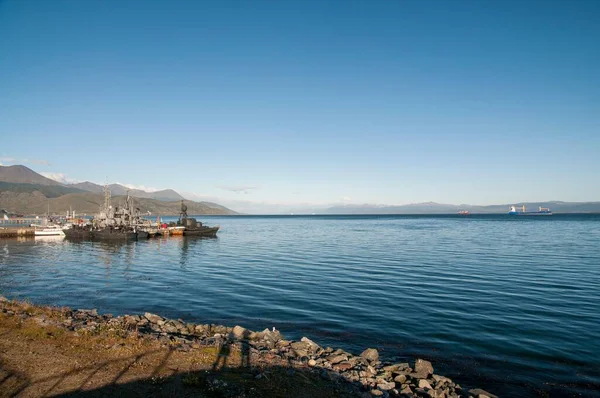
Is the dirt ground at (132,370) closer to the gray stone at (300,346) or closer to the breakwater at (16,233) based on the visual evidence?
the gray stone at (300,346)

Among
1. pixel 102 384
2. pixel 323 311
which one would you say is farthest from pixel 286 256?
pixel 102 384

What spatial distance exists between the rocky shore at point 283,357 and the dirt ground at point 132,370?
13 cm

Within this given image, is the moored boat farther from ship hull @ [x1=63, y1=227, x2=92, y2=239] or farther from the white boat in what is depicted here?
the white boat

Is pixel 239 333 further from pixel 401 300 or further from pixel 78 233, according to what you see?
pixel 78 233

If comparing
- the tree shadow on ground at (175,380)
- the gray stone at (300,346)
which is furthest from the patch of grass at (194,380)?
the gray stone at (300,346)

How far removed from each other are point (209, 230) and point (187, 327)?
87.2 meters

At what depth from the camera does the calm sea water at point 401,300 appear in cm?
1672

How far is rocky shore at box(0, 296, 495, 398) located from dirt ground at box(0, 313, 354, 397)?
0.43 ft

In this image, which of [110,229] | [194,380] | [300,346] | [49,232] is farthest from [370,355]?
[49,232]

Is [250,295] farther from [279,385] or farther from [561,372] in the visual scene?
[561,372]

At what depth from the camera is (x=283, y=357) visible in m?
15.0

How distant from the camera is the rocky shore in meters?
13.0

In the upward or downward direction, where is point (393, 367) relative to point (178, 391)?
downward

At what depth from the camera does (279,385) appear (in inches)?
458
